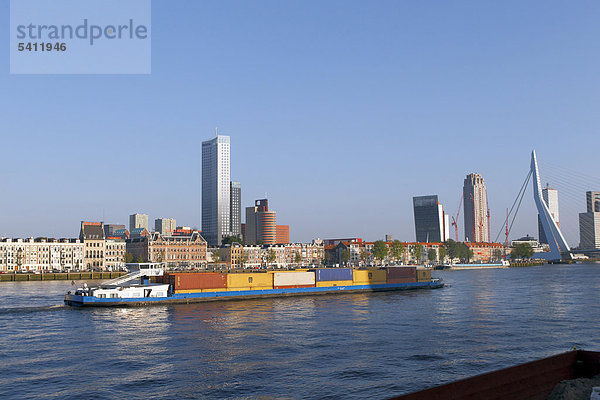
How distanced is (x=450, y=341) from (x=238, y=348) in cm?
1808

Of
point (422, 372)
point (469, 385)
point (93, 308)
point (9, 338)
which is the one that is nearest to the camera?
point (469, 385)

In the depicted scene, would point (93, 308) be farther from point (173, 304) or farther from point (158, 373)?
point (158, 373)

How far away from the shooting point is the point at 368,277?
10256 centimetres

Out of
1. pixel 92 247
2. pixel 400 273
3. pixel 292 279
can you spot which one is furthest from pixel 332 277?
pixel 92 247

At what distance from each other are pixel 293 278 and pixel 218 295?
1585 centimetres

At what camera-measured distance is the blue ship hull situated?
239 feet

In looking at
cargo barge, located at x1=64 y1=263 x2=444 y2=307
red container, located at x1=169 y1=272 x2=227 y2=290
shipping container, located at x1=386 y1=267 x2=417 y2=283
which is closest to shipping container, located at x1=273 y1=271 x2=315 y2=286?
cargo barge, located at x1=64 y1=263 x2=444 y2=307

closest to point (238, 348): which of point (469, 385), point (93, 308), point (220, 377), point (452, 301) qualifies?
point (220, 377)

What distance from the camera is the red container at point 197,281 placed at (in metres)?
79.9

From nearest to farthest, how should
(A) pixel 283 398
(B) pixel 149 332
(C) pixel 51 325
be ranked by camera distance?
1. (A) pixel 283 398
2. (B) pixel 149 332
3. (C) pixel 51 325

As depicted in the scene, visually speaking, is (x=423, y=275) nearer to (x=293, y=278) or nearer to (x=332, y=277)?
(x=332, y=277)

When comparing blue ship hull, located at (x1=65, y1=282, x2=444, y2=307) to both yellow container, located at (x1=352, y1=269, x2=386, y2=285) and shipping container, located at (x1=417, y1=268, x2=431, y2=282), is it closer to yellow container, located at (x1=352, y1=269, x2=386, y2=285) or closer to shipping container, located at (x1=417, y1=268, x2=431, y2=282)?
yellow container, located at (x1=352, y1=269, x2=386, y2=285)

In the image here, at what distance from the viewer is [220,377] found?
1326 inches

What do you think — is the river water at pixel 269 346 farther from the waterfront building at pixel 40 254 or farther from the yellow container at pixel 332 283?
the waterfront building at pixel 40 254
